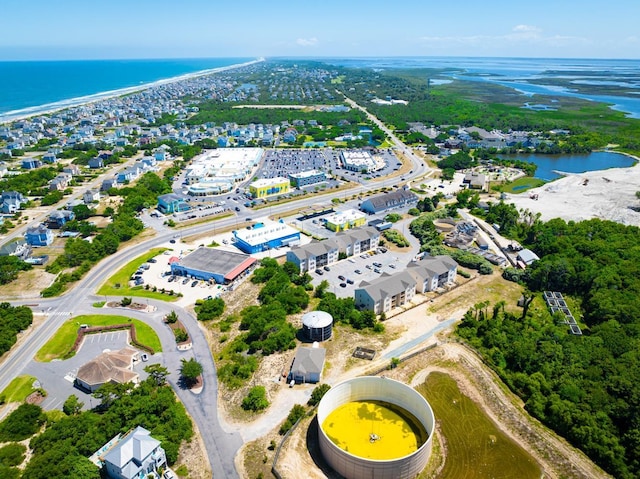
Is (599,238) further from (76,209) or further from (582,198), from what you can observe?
(76,209)

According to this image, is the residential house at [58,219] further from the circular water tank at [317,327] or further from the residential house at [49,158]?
the circular water tank at [317,327]

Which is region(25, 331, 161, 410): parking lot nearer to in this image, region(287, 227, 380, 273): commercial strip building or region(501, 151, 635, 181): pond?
region(287, 227, 380, 273): commercial strip building

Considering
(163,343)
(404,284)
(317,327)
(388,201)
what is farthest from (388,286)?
(388,201)

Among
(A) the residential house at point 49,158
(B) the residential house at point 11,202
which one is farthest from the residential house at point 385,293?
(A) the residential house at point 49,158

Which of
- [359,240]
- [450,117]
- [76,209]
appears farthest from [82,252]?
[450,117]

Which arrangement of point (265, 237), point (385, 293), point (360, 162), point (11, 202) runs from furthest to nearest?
point (360, 162), point (11, 202), point (265, 237), point (385, 293)

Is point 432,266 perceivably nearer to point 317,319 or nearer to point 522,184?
point 317,319

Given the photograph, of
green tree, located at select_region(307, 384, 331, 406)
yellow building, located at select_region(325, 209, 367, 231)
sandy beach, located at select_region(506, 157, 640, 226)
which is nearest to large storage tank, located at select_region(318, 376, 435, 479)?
green tree, located at select_region(307, 384, 331, 406)
